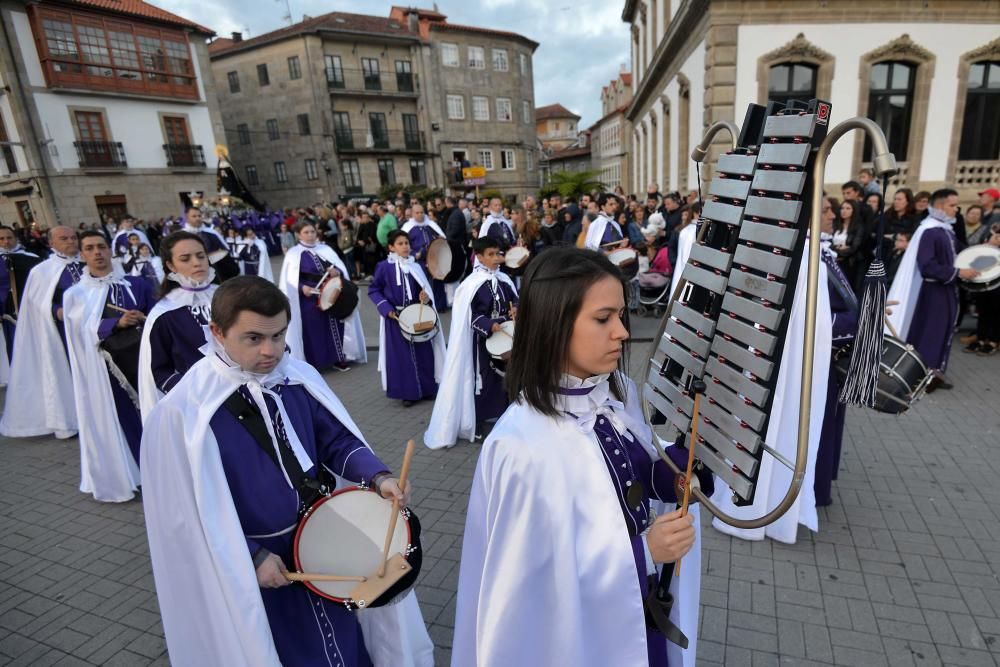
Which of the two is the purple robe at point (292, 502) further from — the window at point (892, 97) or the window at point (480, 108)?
the window at point (480, 108)

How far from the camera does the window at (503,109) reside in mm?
41750

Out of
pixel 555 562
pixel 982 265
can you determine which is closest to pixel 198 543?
pixel 555 562

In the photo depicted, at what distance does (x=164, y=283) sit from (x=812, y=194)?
151 inches

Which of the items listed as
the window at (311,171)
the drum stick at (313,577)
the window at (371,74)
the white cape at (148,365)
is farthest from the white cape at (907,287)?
the window at (371,74)

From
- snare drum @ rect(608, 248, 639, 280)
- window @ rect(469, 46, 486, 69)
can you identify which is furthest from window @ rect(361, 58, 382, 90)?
snare drum @ rect(608, 248, 639, 280)

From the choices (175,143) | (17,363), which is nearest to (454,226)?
(17,363)

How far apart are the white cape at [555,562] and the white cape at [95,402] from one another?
4.44 metres

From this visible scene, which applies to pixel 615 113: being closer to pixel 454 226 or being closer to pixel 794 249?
pixel 454 226

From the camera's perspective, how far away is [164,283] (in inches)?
141

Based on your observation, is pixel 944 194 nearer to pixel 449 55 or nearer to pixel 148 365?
pixel 148 365

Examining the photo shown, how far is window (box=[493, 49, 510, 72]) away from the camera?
41.1m

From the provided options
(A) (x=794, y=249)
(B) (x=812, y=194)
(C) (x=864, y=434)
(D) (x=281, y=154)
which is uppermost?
(D) (x=281, y=154)

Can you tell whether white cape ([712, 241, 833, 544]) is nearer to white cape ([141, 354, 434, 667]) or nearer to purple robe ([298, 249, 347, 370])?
white cape ([141, 354, 434, 667])

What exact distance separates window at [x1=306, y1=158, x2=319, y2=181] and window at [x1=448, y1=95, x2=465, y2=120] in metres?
11.1
